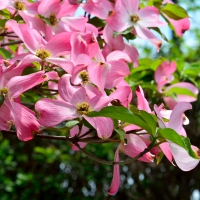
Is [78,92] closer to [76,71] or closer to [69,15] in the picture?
[76,71]

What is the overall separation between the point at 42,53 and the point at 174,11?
34cm

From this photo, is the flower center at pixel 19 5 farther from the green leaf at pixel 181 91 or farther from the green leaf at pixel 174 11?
the green leaf at pixel 181 91

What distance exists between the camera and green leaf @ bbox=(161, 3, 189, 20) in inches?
34.8

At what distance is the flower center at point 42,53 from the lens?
2.14 ft

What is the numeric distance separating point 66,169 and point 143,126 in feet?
7.96

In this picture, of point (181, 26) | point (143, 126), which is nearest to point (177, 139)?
point (143, 126)

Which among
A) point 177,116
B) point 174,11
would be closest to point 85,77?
point 177,116

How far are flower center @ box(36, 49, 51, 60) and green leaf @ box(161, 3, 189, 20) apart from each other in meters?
0.33

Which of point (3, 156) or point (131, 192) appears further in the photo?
point (131, 192)

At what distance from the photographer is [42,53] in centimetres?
65

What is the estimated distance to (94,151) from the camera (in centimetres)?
267

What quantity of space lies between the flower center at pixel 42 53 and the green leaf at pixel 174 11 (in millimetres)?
326

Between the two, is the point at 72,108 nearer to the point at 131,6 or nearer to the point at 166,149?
the point at 166,149

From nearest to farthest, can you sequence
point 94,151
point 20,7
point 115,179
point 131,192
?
point 115,179 → point 20,7 → point 94,151 → point 131,192
